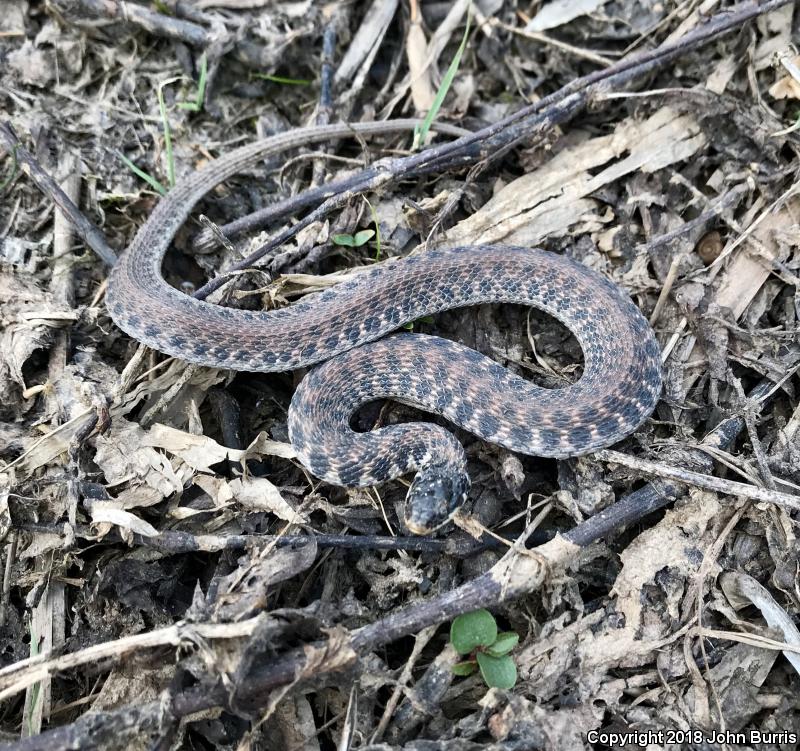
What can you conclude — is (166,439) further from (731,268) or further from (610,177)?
Answer: (731,268)

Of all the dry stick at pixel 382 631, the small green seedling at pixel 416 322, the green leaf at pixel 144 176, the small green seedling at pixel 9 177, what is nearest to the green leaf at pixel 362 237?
the small green seedling at pixel 416 322

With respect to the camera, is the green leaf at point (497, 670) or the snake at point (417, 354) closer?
the green leaf at point (497, 670)

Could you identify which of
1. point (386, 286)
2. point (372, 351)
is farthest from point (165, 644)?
point (386, 286)

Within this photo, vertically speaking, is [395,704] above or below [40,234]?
below

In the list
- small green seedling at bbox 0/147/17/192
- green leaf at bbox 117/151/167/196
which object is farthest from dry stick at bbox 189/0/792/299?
small green seedling at bbox 0/147/17/192

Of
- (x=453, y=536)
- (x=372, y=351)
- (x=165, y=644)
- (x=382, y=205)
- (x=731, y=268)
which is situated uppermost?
(x=731, y=268)

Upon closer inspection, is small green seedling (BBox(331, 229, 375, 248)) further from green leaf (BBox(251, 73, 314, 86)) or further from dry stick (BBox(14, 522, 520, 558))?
dry stick (BBox(14, 522, 520, 558))

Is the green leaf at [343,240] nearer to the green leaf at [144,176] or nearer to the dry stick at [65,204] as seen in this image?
the green leaf at [144,176]
